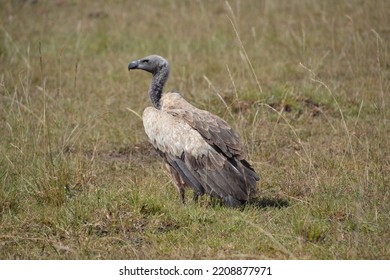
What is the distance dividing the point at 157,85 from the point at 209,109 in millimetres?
1564

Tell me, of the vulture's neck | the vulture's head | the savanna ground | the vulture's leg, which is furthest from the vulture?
the vulture's head

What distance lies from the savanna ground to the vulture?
0.19 metres

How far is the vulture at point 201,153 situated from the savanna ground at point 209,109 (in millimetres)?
191

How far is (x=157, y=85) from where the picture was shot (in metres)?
7.40

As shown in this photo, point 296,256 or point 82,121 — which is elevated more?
point 296,256

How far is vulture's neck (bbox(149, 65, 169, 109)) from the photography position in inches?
290

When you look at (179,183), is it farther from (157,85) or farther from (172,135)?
(157,85)

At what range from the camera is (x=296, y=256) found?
17.2ft

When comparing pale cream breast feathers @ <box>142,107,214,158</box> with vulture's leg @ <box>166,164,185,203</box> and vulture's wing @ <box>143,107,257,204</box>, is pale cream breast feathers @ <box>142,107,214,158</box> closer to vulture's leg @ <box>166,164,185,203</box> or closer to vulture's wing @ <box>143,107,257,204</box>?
vulture's wing @ <box>143,107,257,204</box>

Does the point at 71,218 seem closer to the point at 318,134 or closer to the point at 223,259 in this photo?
the point at 223,259

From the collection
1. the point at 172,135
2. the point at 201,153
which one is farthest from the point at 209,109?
the point at 201,153

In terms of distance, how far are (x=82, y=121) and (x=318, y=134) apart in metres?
2.87

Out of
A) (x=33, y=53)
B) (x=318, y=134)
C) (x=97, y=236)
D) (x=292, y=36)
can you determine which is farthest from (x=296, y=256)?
(x=33, y=53)
